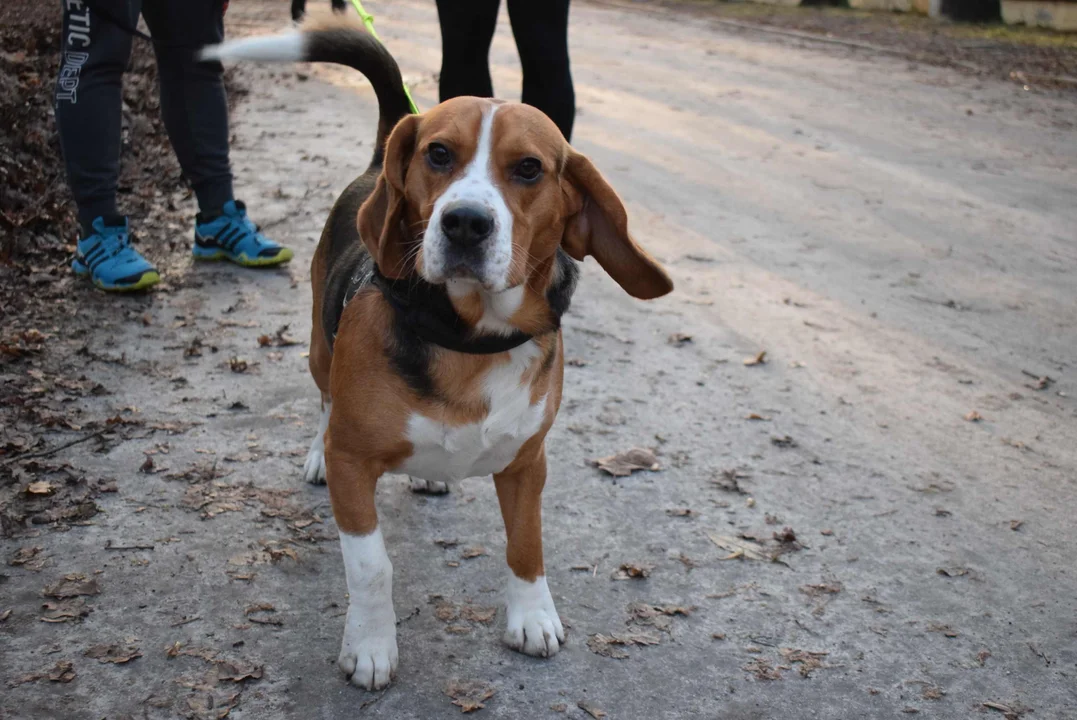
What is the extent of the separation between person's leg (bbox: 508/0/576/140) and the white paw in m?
2.23

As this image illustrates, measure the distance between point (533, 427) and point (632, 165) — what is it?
5.20m

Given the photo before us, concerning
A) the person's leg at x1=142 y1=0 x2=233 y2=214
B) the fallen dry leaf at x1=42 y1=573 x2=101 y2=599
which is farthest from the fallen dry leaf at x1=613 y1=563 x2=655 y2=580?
the person's leg at x1=142 y1=0 x2=233 y2=214

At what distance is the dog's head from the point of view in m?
2.41

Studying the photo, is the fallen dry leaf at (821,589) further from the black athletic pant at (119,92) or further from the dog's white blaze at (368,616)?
the black athletic pant at (119,92)

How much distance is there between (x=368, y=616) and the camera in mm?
2582

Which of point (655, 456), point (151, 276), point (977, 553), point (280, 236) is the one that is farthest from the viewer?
point (280, 236)

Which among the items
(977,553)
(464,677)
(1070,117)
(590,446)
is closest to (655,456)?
(590,446)

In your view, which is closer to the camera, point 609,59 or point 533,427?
point 533,427

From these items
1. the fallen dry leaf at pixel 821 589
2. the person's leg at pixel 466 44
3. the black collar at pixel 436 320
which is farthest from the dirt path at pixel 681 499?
the person's leg at pixel 466 44

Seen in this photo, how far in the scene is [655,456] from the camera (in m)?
3.77

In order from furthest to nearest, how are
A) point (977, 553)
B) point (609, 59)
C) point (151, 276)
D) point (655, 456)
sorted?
point (609, 59) → point (151, 276) → point (655, 456) → point (977, 553)

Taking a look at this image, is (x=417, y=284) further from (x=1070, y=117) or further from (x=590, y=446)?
(x=1070, y=117)

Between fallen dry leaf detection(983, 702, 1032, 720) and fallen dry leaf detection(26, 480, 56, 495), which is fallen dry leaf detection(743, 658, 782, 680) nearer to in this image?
fallen dry leaf detection(983, 702, 1032, 720)

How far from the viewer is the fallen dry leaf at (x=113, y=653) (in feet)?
8.36
